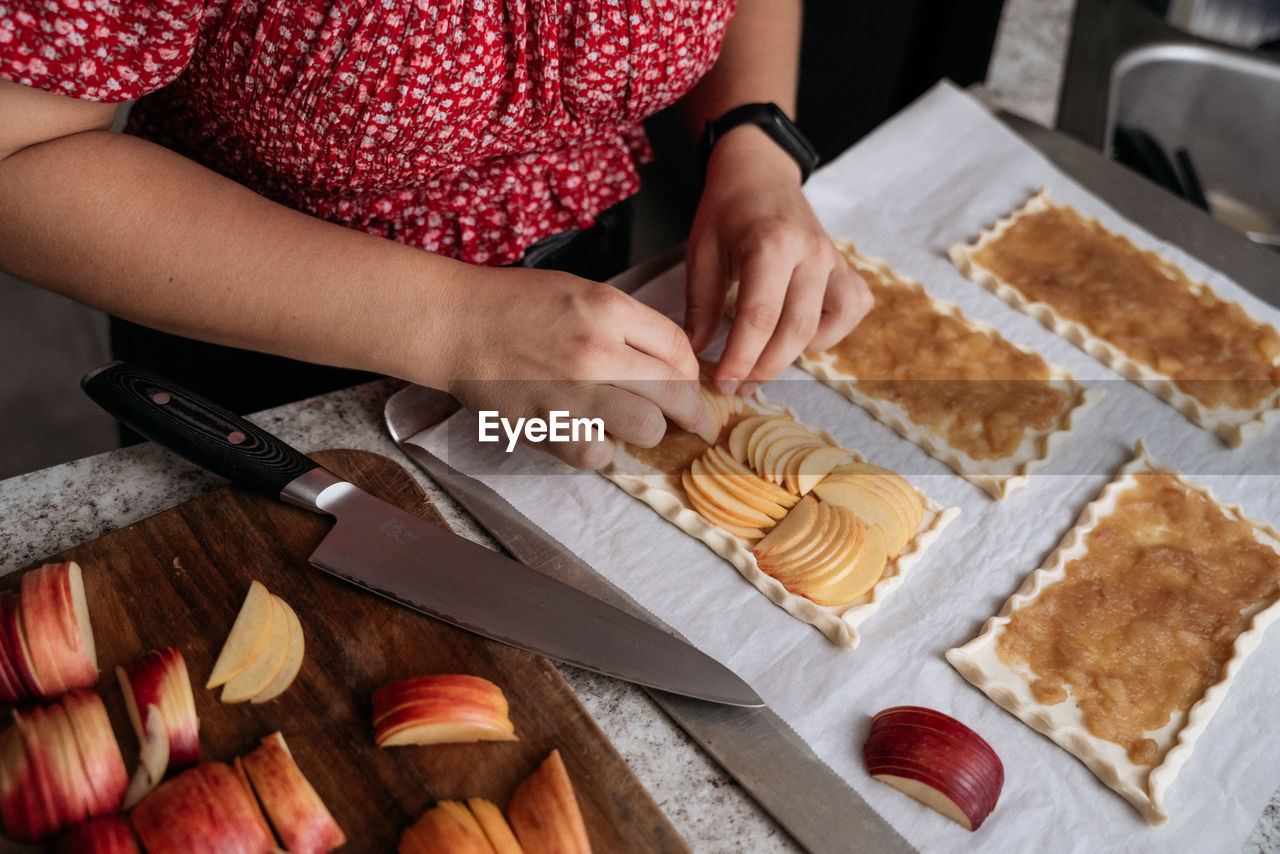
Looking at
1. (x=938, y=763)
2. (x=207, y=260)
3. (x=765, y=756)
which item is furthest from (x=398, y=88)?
(x=938, y=763)

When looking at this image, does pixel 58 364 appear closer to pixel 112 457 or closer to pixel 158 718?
pixel 112 457

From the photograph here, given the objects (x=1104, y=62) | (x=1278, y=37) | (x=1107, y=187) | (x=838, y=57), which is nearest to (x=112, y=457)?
(x=1107, y=187)

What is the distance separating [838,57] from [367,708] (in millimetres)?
3800

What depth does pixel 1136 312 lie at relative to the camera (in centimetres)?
244

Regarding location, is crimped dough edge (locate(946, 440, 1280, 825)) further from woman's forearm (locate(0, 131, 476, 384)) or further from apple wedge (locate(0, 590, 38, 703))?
apple wedge (locate(0, 590, 38, 703))

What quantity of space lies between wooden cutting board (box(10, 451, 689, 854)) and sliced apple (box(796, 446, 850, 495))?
2.23 feet

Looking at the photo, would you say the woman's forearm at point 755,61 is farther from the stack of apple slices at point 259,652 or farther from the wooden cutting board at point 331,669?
the stack of apple slices at point 259,652

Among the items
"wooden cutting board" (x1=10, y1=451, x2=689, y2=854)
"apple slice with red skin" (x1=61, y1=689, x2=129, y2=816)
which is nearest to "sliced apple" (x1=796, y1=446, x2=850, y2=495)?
"wooden cutting board" (x1=10, y1=451, x2=689, y2=854)

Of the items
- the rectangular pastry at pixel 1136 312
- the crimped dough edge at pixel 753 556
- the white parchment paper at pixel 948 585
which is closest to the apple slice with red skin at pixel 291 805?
the white parchment paper at pixel 948 585

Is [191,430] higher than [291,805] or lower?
higher

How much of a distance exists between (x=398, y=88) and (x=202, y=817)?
1213 millimetres

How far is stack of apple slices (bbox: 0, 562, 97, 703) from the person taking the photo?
55.3 inches

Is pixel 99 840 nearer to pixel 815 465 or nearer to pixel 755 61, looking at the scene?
pixel 815 465

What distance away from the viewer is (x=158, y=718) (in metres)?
1.40
